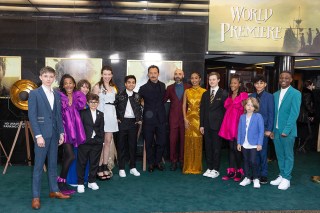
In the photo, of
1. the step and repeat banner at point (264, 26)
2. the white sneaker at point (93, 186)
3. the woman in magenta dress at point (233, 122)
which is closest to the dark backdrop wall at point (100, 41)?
the step and repeat banner at point (264, 26)

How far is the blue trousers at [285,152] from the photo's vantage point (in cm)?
471

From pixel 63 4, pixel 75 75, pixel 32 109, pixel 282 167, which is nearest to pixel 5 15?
pixel 63 4

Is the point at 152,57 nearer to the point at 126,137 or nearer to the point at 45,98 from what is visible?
the point at 126,137

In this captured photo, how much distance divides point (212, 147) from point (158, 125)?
936mm

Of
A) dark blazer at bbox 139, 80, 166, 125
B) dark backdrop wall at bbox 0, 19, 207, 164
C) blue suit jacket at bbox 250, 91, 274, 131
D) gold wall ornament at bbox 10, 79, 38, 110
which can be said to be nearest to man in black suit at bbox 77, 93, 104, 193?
dark blazer at bbox 139, 80, 166, 125

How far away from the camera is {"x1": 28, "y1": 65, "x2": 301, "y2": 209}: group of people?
3.94 meters

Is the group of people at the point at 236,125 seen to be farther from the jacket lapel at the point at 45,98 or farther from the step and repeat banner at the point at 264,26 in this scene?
the jacket lapel at the point at 45,98

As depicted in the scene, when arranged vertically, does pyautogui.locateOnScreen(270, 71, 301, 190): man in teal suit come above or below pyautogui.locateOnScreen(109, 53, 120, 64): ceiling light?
below

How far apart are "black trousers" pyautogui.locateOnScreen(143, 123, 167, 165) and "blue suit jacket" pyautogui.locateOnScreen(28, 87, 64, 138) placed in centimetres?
187

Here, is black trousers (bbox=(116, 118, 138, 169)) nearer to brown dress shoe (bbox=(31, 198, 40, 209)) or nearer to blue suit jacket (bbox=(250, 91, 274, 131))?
brown dress shoe (bbox=(31, 198, 40, 209))

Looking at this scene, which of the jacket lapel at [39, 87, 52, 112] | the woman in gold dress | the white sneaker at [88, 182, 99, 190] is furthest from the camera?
the woman in gold dress

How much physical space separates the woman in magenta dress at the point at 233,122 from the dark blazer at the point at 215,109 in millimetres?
83

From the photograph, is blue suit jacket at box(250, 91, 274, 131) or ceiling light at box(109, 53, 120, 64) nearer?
blue suit jacket at box(250, 91, 274, 131)

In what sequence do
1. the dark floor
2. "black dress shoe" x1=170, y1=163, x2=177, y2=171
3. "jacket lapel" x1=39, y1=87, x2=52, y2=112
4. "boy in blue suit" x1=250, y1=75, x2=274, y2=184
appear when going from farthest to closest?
"black dress shoe" x1=170, y1=163, x2=177, y2=171, "boy in blue suit" x1=250, y1=75, x2=274, y2=184, the dark floor, "jacket lapel" x1=39, y1=87, x2=52, y2=112
